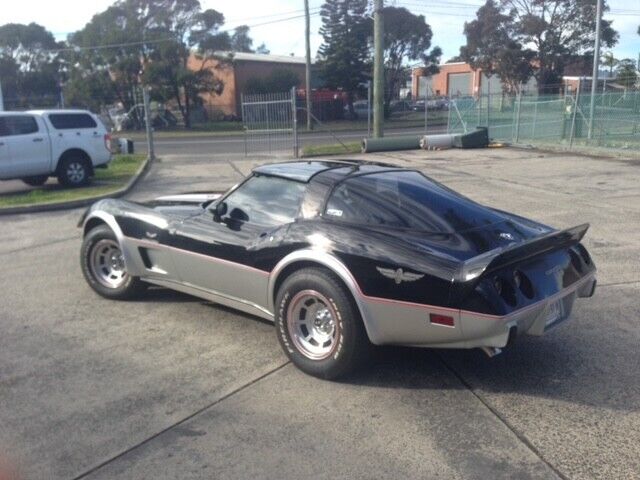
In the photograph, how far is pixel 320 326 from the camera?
4594 millimetres

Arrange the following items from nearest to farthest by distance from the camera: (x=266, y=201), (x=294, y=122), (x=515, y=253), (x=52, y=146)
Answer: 1. (x=515, y=253)
2. (x=266, y=201)
3. (x=52, y=146)
4. (x=294, y=122)

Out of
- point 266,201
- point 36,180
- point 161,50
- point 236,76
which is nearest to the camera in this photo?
point 266,201

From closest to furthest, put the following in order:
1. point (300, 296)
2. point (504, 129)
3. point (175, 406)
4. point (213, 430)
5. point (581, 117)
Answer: point (213, 430)
point (175, 406)
point (300, 296)
point (581, 117)
point (504, 129)

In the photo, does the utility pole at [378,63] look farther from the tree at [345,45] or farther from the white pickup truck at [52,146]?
the tree at [345,45]

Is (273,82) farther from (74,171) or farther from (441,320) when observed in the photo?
(441,320)

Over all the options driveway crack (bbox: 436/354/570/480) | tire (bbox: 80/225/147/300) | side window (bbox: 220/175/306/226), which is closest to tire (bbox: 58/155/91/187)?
tire (bbox: 80/225/147/300)

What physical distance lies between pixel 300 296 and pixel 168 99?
47.1 metres

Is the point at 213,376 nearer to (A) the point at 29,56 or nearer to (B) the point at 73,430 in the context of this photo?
(B) the point at 73,430

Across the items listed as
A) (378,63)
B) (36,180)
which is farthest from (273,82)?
(36,180)

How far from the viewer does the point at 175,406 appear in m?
4.17

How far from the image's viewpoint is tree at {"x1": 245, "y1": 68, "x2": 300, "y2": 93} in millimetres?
54375

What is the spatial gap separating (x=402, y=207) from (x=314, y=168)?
A: 2.92 ft

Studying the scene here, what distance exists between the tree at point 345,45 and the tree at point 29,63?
23.3 meters

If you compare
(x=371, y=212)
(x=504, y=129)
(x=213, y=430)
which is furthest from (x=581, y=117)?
(x=213, y=430)
